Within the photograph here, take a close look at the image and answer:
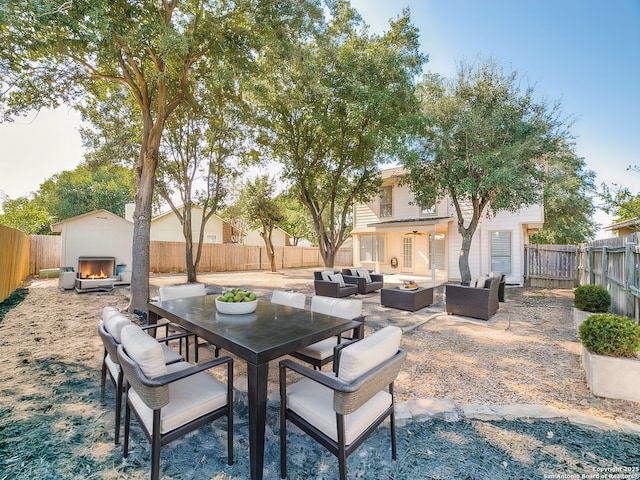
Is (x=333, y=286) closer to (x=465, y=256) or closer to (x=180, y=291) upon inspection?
(x=465, y=256)

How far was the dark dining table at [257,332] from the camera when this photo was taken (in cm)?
180

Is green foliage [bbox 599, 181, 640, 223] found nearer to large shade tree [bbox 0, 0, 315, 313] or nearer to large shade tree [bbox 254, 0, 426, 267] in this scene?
large shade tree [bbox 254, 0, 426, 267]

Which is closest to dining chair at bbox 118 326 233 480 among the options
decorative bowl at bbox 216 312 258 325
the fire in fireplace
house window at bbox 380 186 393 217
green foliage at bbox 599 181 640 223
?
decorative bowl at bbox 216 312 258 325

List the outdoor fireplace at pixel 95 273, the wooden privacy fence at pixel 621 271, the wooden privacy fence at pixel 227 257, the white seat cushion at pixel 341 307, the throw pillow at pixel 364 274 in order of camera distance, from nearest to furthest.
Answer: the white seat cushion at pixel 341 307
the wooden privacy fence at pixel 621 271
the outdoor fireplace at pixel 95 273
the throw pillow at pixel 364 274
the wooden privacy fence at pixel 227 257

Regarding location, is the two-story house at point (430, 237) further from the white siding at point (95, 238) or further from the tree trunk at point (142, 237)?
the white siding at point (95, 238)

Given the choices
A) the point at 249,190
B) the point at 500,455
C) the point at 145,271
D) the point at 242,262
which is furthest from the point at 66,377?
the point at 242,262

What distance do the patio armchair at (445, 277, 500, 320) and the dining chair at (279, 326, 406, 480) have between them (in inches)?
190

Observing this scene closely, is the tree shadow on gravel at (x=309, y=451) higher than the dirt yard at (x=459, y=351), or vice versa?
the tree shadow on gravel at (x=309, y=451)

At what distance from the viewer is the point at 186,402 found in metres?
1.87

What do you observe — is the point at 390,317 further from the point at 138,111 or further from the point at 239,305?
the point at 138,111

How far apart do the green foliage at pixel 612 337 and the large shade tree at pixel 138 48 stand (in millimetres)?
7151

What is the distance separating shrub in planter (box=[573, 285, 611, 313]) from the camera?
486 centimetres

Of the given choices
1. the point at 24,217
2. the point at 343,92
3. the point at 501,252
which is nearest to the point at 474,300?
the point at 501,252

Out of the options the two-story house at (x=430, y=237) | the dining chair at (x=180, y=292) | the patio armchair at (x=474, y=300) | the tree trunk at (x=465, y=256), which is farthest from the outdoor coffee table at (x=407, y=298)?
the dining chair at (x=180, y=292)
